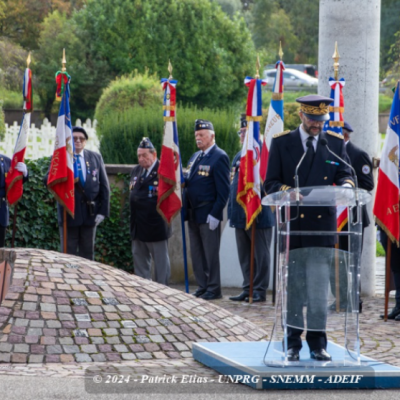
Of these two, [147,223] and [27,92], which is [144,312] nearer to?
[147,223]

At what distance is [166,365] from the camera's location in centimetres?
662

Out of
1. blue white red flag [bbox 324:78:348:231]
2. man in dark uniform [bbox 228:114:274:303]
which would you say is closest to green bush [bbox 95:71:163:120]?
man in dark uniform [bbox 228:114:274:303]

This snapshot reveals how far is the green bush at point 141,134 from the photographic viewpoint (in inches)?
615

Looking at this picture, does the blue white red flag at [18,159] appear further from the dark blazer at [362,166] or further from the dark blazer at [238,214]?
the dark blazer at [362,166]

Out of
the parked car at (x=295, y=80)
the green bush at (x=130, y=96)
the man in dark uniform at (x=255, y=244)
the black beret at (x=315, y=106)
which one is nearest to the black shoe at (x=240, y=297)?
the man in dark uniform at (x=255, y=244)

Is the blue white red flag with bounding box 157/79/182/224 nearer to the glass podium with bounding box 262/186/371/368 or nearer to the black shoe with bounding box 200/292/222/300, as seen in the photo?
the black shoe with bounding box 200/292/222/300

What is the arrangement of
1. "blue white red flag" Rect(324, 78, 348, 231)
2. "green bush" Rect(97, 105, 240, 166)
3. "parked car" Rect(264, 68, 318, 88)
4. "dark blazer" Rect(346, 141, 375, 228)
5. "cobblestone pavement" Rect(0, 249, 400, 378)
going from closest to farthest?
"cobblestone pavement" Rect(0, 249, 400, 378) < "dark blazer" Rect(346, 141, 375, 228) < "blue white red flag" Rect(324, 78, 348, 231) < "green bush" Rect(97, 105, 240, 166) < "parked car" Rect(264, 68, 318, 88)

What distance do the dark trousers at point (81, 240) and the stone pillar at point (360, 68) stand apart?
326 cm

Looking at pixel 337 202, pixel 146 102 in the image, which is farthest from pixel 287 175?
pixel 146 102

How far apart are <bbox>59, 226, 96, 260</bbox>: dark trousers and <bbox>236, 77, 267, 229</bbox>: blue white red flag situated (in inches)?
69.5

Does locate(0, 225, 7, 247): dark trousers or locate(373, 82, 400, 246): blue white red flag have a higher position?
locate(373, 82, 400, 246): blue white red flag

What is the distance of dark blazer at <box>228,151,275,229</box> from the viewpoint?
34.5ft

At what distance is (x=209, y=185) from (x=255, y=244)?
87 centimetres

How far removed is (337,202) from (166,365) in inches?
68.2
